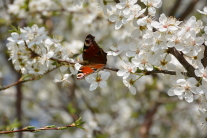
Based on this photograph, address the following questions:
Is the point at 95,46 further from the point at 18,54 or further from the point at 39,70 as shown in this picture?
the point at 18,54

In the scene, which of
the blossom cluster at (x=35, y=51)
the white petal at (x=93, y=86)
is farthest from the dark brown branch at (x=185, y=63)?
the blossom cluster at (x=35, y=51)

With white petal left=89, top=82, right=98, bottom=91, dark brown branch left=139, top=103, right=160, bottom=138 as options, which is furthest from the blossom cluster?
dark brown branch left=139, top=103, right=160, bottom=138

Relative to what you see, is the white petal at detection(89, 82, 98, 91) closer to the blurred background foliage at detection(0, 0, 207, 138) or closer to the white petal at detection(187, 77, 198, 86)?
the white petal at detection(187, 77, 198, 86)

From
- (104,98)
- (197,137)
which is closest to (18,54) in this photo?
(104,98)

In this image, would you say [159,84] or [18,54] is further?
[159,84]

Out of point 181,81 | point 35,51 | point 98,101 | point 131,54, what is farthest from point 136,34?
point 98,101

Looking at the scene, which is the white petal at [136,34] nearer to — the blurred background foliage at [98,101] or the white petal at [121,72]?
the white petal at [121,72]

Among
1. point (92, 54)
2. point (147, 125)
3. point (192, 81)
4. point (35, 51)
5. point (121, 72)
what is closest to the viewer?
point (192, 81)

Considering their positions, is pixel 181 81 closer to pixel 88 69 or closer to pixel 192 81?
pixel 192 81
